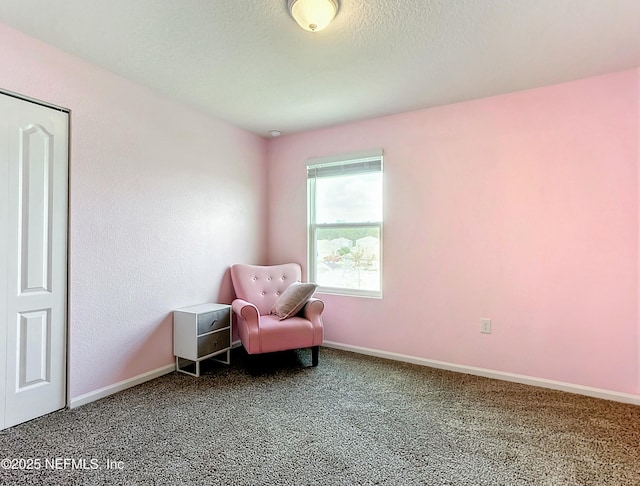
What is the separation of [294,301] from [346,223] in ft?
3.41

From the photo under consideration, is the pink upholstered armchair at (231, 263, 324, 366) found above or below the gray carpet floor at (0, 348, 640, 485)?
above

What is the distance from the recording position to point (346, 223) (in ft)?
12.1

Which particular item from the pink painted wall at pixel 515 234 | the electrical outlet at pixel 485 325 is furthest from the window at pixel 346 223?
the electrical outlet at pixel 485 325

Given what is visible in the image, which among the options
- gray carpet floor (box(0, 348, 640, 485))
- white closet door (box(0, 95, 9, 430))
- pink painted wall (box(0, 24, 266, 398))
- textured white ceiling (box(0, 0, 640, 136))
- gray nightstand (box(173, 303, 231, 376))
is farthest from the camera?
gray nightstand (box(173, 303, 231, 376))

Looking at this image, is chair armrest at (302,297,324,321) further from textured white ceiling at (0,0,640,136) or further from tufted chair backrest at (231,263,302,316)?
textured white ceiling at (0,0,640,136)

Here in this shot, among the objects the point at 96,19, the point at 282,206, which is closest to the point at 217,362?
the point at 282,206

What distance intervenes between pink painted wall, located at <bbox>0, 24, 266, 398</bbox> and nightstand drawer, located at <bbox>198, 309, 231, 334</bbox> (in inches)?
12.6

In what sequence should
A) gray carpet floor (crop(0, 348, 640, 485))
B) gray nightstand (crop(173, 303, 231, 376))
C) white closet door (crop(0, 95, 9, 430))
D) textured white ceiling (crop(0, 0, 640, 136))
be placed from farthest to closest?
gray nightstand (crop(173, 303, 231, 376))
white closet door (crop(0, 95, 9, 430))
textured white ceiling (crop(0, 0, 640, 136))
gray carpet floor (crop(0, 348, 640, 485))

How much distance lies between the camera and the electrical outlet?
9.67 feet

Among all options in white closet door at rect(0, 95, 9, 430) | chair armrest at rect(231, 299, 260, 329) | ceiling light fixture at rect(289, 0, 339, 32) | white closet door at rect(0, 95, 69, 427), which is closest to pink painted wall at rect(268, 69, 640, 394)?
chair armrest at rect(231, 299, 260, 329)

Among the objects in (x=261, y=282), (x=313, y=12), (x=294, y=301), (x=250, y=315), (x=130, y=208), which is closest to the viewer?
(x=313, y=12)

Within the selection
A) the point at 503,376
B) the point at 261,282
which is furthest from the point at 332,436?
the point at 261,282

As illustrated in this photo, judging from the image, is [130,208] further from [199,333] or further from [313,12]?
[313,12]

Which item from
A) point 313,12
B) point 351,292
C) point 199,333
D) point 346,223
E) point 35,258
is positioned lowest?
point 199,333
